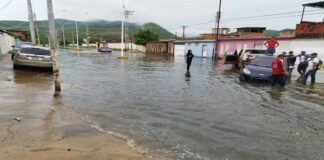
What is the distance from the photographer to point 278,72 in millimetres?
12875

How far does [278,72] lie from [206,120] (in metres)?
6.98

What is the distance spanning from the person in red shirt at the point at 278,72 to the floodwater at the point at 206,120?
42.7 inches

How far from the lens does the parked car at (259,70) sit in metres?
14.0

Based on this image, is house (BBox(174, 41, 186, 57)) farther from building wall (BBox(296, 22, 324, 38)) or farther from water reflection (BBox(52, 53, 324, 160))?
water reflection (BBox(52, 53, 324, 160))

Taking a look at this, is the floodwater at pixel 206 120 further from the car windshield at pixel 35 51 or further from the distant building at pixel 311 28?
the distant building at pixel 311 28

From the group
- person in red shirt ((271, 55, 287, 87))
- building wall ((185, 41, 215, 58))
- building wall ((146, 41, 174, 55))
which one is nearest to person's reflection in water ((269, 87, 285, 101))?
person in red shirt ((271, 55, 287, 87))

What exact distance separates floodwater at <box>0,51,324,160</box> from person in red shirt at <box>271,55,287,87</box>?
1.08 m

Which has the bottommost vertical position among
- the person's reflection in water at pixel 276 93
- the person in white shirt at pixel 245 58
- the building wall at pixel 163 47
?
the building wall at pixel 163 47

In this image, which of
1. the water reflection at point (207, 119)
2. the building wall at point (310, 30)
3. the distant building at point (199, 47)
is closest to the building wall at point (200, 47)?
the distant building at point (199, 47)

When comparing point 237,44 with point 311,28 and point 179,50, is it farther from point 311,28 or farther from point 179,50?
point 179,50

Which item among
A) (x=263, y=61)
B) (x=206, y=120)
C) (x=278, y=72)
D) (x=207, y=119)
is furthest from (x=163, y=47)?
(x=206, y=120)

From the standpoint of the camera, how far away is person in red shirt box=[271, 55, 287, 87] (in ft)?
41.6

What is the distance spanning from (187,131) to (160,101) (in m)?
3.27

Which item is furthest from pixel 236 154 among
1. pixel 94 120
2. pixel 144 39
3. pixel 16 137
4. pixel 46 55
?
pixel 144 39
